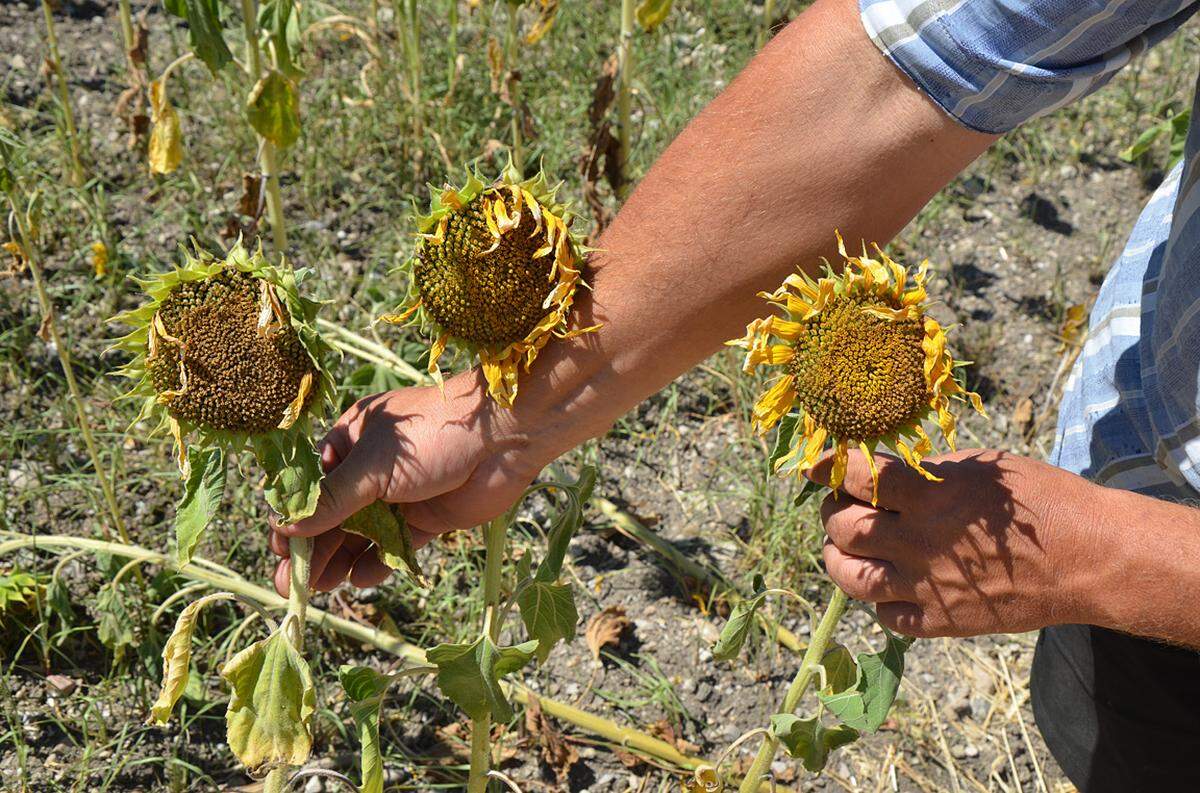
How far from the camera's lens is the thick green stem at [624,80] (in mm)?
2891

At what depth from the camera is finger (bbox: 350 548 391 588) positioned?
1924 mm

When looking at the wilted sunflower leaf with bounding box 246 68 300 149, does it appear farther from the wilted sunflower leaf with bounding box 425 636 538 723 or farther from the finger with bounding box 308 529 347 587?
the wilted sunflower leaf with bounding box 425 636 538 723

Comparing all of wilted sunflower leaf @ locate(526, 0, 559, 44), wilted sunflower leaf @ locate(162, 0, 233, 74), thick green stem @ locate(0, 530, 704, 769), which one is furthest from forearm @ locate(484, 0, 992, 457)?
wilted sunflower leaf @ locate(526, 0, 559, 44)

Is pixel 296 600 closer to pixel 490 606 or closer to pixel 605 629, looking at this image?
pixel 490 606

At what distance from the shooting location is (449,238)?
5.03 feet

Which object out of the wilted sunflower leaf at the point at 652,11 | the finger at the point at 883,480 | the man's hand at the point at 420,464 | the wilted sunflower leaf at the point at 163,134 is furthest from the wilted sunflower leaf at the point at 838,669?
the wilted sunflower leaf at the point at 163,134

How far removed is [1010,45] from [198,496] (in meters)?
1.21

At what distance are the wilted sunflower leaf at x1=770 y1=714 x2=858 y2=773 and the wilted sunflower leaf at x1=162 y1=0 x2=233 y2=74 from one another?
5.70 feet

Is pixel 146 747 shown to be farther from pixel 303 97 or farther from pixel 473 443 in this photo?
pixel 303 97

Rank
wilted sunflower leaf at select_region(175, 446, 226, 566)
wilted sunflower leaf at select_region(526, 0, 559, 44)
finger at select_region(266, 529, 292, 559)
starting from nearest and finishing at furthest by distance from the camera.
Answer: wilted sunflower leaf at select_region(175, 446, 226, 566), finger at select_region(266, 529, 292, 559), wilted sunflower leaf at select_region(526, 0, 559, 44)

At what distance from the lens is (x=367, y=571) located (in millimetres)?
1933

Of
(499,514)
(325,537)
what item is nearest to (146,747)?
(325,537)

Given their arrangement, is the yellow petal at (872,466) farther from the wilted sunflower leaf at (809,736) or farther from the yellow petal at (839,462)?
the wilted sunflower leaf at (809,736)

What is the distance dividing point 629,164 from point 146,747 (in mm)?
2078
